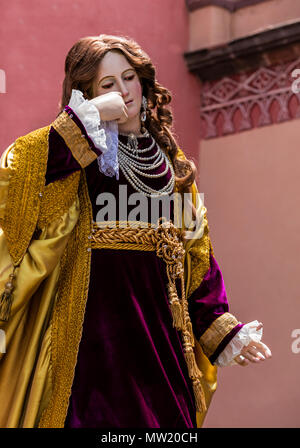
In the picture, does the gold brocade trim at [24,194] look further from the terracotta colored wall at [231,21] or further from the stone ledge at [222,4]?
the stone ledge at [222,4]

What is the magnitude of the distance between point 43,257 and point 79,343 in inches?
11.1

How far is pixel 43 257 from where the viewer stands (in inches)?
102

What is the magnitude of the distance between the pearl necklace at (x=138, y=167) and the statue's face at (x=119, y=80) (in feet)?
0.35

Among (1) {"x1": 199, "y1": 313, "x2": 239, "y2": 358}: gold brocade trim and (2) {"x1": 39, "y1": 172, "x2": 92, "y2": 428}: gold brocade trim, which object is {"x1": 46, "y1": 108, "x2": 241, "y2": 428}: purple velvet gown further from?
(1) {"x1": 199, "y1": 313, "x2": 239, "y2": 358}: gold brocade trim

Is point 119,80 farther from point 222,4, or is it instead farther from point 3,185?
point 222,4

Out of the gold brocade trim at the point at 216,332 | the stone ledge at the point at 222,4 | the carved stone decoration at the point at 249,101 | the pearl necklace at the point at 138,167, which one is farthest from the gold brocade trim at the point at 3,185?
the stone ledge at the point at 222,4

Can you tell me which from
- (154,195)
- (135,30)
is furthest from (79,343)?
(135,30)

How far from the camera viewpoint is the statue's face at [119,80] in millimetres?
2758

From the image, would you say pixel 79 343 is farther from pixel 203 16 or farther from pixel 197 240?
pixel 203 16

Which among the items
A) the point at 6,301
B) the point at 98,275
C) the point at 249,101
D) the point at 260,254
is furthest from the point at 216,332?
the point at 249,101

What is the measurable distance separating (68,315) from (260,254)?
2.01m

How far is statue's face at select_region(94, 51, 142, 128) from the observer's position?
2758 mm
